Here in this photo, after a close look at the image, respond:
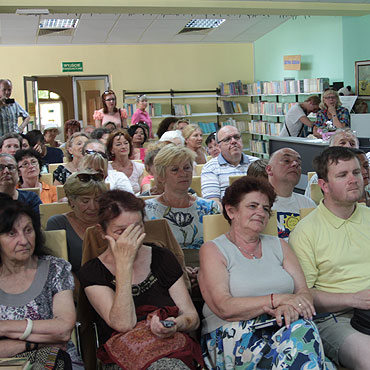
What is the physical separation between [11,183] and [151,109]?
911 cm

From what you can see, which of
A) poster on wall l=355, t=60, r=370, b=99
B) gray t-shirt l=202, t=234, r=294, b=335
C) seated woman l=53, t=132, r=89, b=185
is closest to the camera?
gray t-shirt l=202, t=234, r=294, b=335

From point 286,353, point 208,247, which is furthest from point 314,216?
point 286,353

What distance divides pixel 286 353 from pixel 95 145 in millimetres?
3478

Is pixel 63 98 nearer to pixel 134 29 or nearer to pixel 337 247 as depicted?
pixel 134 29

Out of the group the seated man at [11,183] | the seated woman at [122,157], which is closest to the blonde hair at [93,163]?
the seated man at [11,183]

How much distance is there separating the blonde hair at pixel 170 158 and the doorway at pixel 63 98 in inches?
348

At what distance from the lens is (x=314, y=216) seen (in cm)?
274

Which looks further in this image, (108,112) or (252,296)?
(108,112)

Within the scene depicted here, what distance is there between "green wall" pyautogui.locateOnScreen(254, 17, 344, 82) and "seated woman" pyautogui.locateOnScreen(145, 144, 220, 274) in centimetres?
697

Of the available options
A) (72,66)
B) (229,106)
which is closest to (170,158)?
(72,66)

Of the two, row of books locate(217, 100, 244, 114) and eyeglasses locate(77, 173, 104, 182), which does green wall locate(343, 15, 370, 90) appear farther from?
eyeglasses locate(77, 173, 104, 182)

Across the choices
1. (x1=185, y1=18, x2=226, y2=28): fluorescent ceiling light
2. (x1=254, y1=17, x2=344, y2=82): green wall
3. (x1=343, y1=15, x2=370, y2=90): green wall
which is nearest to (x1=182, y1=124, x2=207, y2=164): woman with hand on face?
(x1=343, y1=15, x2=370, y2=90): green wall

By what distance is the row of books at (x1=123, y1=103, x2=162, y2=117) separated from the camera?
495 inches

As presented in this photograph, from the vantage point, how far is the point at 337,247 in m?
2.63
